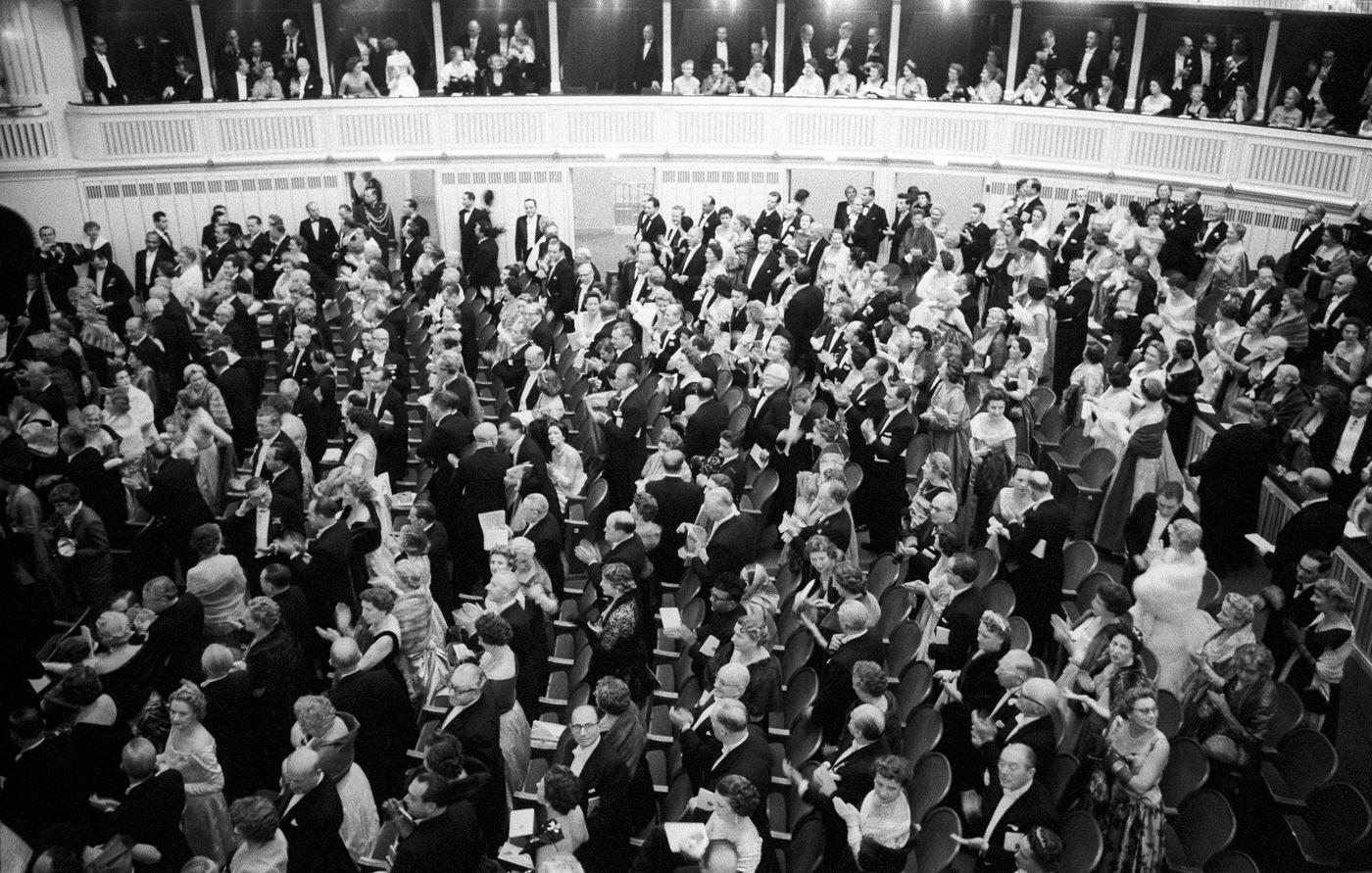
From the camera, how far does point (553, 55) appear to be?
18250 millimetres

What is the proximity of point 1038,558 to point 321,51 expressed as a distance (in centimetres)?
1483

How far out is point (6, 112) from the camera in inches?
581

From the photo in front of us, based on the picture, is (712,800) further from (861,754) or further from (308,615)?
(308,615)

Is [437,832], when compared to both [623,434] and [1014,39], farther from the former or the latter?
[1014,39]

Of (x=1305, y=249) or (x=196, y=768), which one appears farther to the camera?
(x=1305, y=249)

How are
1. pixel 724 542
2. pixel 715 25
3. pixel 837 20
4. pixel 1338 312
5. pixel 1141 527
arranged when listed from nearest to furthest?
pixel 724 542, pixel 1141 527, pixel 1338 312, pixel 837 20, pixel 715 25

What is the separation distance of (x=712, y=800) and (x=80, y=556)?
518 centimetres

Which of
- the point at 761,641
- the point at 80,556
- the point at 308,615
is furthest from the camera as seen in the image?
the point at 80,556

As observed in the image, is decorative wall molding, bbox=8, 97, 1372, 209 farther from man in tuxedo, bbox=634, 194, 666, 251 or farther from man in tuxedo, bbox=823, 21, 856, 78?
man in tuxedo, bbox=634, 194, 666, 251

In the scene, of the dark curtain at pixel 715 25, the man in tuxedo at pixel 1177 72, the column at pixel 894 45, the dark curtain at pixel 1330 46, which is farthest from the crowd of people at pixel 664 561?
the dark curtain at pixel 715 25

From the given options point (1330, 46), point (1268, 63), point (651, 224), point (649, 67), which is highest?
point (1330, 46)

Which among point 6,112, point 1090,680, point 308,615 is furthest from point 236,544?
point 6,112

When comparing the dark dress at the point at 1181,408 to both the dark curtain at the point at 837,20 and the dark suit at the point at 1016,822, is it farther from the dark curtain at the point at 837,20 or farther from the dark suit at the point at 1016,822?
the dark curtain at the point at 837,20

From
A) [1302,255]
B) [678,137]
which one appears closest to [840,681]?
[1302,255]
